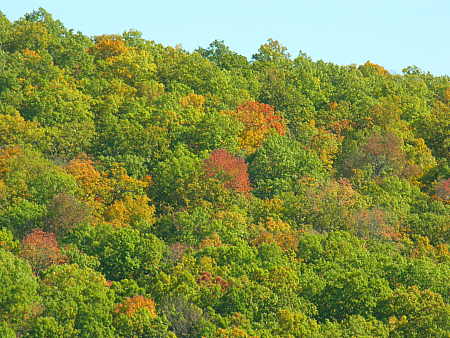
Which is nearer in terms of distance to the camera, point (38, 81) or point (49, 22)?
point (38, 81)

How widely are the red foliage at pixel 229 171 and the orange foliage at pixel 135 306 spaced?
29396mm

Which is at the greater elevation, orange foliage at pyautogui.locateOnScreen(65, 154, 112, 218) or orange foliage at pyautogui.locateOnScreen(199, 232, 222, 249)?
orange foliage at pyautogui.locateOnScreen(65, 154, 112, 218)

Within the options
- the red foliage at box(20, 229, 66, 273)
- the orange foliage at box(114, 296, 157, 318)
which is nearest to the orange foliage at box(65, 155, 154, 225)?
the red foliage at box(20, 229, 66, 273)

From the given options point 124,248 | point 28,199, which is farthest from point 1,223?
point 124,248

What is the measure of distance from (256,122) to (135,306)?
5306 cm

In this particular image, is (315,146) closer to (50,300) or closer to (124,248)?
(124,248)

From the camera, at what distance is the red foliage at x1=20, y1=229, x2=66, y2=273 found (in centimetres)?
10800

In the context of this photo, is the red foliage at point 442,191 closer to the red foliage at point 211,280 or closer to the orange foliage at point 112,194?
the orange foliage at point 112,194

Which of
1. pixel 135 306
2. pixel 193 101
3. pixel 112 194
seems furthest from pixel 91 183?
pixel 135 306

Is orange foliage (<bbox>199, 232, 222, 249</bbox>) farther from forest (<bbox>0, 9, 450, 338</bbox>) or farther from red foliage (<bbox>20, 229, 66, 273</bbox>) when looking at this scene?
red foliage (<bbox>20, 229, 66, 273</bbox>)

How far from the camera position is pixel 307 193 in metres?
130

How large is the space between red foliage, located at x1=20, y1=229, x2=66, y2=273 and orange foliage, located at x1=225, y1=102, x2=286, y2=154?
37.2 m

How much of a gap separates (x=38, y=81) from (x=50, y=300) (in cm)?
5265

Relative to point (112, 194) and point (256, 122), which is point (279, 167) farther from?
point (112, 194)
